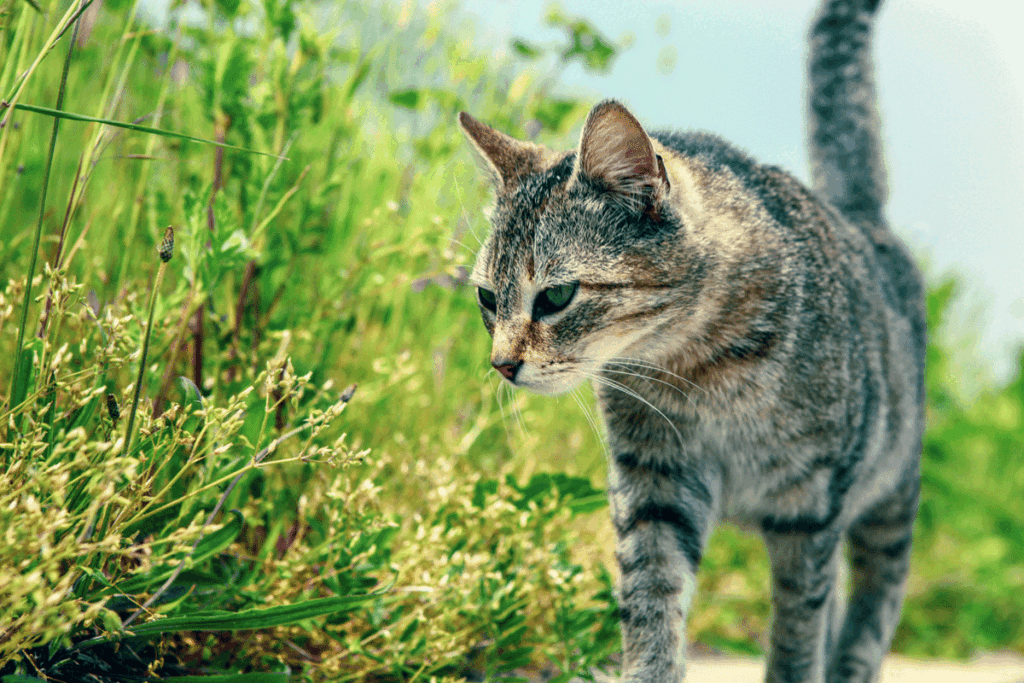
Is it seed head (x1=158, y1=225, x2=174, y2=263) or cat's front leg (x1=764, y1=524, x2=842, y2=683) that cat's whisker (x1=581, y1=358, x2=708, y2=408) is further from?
seed head (x1=158, y1=225, x2=174, y2=263)

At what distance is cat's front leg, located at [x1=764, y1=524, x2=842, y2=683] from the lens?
175 cm

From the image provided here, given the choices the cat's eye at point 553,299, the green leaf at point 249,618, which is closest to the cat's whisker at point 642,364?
the cat's eye at point 553,299

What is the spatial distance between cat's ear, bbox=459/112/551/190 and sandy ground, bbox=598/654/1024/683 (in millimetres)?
1360

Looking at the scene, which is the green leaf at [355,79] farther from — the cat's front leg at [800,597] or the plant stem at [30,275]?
the cat's front leg at [800,597]

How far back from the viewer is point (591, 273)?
1.51 meters

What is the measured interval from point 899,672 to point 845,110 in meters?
1.88

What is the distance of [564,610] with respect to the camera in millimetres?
1532

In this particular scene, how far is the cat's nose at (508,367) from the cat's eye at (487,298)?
0.21m

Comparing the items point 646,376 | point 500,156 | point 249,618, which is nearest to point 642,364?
point 646,376

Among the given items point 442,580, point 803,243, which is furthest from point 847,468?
point 442,580

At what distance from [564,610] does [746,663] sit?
1.22 metres

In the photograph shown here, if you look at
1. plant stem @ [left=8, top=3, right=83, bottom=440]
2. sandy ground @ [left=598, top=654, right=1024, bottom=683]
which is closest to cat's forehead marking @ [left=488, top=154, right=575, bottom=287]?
plant stem @ [left=8, top=3, right=83, bottom=440]

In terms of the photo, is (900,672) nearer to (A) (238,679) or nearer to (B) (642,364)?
(B) (642,364)

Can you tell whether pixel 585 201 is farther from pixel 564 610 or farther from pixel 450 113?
pixel 450 113
